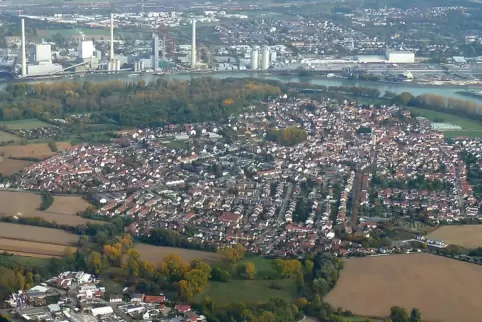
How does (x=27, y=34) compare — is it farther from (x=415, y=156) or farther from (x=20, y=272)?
(x=20, y=272)

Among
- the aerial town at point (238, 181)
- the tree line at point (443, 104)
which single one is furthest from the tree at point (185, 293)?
the tree line at point (443, 104)

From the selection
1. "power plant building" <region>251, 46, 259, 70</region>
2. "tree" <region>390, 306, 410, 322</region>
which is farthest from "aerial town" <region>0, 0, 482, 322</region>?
"power plant building" <region>251, 46, 259, 70</region>

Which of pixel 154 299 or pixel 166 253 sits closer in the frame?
pixel 154 299

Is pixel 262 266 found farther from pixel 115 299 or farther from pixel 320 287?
pixel 115 299

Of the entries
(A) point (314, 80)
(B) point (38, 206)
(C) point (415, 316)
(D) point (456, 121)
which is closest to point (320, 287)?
(C) point (415, 316)

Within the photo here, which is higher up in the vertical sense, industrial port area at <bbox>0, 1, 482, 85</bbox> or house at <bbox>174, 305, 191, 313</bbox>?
industrial port area at <bbox>0, 1, 482, 85</bbox>

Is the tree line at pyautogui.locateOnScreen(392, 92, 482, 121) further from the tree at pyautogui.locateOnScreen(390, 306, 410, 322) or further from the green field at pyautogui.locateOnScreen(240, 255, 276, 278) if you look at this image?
the tree at pyautogui.locateOnScreen(390, 306, 410, 322)

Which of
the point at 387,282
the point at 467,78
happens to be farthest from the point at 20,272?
the point at 467,78
